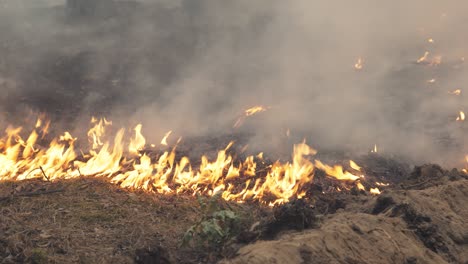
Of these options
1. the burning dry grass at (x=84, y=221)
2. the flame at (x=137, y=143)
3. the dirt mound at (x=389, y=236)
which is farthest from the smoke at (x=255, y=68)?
the dirt mound at (x=389, y=236)

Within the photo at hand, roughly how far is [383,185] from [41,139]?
7.04m

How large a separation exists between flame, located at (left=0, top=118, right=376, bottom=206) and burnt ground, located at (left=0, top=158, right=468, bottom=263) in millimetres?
843

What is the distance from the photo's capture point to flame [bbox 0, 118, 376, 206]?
258 inches

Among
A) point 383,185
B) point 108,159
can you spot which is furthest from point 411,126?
point 108,159

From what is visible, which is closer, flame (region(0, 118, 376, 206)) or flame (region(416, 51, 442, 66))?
flame (region(0, 118, 376, 206))

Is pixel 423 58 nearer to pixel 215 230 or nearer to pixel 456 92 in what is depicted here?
pixel 456 92

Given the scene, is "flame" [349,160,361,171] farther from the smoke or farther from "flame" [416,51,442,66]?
"flame" [416,51,442,66]

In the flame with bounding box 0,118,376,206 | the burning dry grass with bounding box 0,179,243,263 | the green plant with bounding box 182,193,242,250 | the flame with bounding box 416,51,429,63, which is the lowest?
the flame with bounding box 0,118,376,206

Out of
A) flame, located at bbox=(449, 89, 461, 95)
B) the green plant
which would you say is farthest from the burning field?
flame, located at bbox=(449, 89, 461, 95)

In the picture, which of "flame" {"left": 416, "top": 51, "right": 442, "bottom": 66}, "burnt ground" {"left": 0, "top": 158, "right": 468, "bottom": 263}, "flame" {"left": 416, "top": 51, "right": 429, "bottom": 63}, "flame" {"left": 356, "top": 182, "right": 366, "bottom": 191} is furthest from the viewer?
"flame" {"left": 416, "top": 51, "right": 429, "bottom": 63}

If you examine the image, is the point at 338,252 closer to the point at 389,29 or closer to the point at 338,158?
the point at 338,158

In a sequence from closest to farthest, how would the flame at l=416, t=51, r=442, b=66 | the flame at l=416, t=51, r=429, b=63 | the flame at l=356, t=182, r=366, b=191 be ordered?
1. the flame at l=356, t=182, r=366, b=191
2. the flame at l=416, t=51, r=442, b=66
3. the flame at l=416, t=51, r=429, b=63

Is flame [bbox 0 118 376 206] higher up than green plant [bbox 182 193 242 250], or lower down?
lower down

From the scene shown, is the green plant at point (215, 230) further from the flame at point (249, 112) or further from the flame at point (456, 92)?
the flame at point (456, 92)
